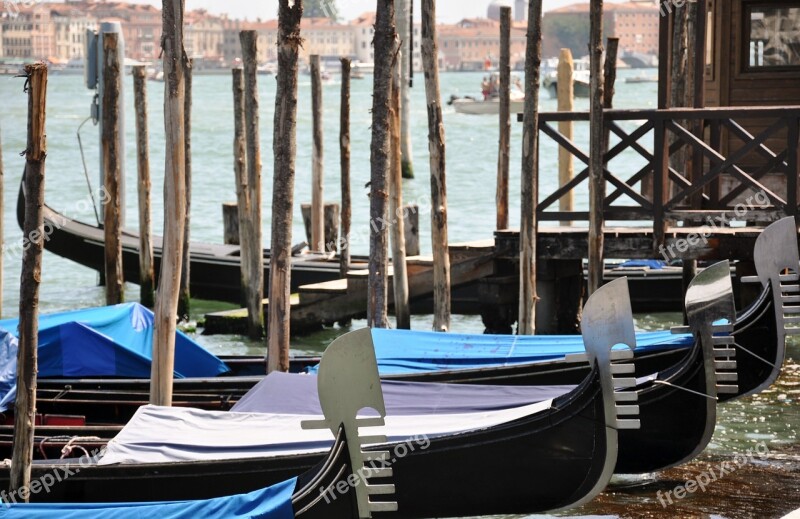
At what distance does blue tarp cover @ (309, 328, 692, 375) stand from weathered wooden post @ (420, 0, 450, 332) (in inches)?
60.7

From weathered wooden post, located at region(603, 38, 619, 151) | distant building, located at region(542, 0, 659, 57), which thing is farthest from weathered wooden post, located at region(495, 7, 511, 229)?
distant building, located at region(542, 0, 659, 57)

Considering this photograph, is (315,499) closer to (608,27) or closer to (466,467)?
(466,467)

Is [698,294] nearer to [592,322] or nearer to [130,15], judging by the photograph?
[592,322]

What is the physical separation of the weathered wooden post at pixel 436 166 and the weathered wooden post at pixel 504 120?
54cm

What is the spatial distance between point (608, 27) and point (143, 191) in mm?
83431

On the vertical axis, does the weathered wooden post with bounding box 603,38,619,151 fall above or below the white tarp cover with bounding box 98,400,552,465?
above

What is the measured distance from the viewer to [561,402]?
5.58 meters

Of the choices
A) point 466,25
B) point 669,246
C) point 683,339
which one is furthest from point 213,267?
point 466,25

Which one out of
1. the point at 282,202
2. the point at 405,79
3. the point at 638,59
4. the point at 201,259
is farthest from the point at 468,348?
the point at 638,59

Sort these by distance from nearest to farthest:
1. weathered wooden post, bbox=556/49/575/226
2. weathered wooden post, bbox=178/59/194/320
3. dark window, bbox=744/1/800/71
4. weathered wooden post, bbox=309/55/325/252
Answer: dark window, bbox=744/1/800/71 → weathered wooden post, bbox=178/59/194/320 → weathered wooden post, bbox=309/55/325/252 → weathered wooden post, bbox=556/49/575/226

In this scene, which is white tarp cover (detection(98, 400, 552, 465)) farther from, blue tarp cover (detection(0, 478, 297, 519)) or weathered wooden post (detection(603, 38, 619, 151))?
weathered wooden post (detection(603, 38, 619, 151))

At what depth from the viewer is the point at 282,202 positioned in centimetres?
732

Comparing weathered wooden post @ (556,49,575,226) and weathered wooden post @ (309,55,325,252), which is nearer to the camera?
weathered wooden post @ (309,55,325,252)

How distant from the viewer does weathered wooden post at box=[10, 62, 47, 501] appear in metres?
5.48
